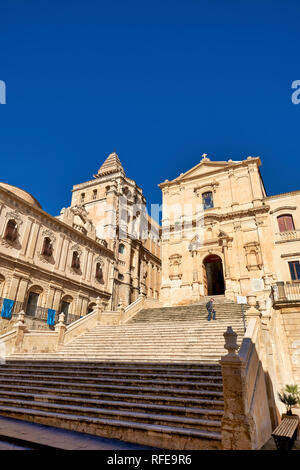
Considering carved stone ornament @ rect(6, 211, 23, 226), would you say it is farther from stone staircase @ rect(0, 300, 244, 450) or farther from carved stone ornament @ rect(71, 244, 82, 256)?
stone staircase @ rect(0, 300, 244, 450)

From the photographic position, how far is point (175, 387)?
7434mm

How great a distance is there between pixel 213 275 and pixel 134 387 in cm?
1873

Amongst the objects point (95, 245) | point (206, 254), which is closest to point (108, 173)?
point (95, 245)

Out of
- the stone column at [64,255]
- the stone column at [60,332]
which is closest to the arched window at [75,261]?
the stone column at [64,255]

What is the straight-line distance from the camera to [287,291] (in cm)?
1714

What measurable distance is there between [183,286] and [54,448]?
1859cm

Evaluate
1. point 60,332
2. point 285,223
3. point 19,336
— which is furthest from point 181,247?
point 19,336

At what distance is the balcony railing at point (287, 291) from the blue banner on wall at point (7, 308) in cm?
1673

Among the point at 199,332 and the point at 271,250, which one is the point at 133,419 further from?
the point at 271,250

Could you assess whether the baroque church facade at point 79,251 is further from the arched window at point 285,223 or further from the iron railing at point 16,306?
the arched window at point 285,223

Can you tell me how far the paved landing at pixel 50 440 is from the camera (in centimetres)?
501

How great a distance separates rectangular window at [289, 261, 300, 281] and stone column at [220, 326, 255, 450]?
15.4 metres

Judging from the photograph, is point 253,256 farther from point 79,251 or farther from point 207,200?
point 79,251

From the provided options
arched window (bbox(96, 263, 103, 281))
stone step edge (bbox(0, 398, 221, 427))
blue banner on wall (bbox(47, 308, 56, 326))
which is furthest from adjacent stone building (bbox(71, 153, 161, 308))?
stone step edge (bbox(0, 398, 221, 427))
